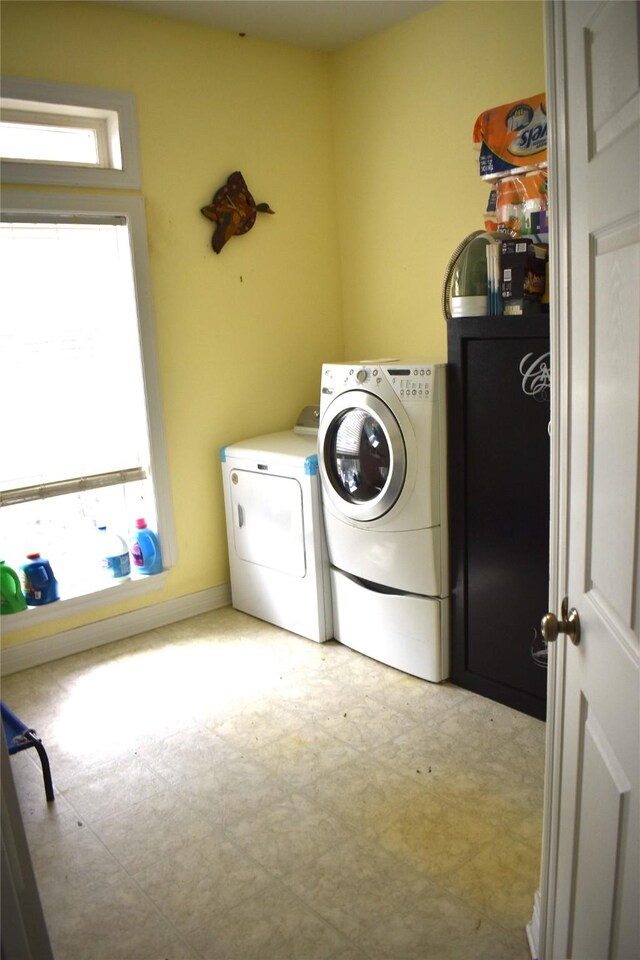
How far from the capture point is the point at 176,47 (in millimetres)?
3295

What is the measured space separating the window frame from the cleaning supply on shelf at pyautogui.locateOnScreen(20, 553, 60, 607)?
0.04m

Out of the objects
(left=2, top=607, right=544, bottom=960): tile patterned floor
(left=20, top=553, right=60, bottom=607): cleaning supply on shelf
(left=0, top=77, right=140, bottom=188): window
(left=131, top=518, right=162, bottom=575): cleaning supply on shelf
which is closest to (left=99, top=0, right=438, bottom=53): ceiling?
(left=0, top=77, right=140, bottom=188): window

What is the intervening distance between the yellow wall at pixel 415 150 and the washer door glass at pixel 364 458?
0.82 metres

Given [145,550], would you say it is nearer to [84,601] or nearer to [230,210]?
[84,601]

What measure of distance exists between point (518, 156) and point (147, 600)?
2.45m

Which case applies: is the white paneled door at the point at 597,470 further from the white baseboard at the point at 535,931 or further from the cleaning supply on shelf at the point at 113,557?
the cleaning supply on shelf at the point at 113,557

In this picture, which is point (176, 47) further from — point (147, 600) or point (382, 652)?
point (382, 652)

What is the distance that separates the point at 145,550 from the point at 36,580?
51 centimetres

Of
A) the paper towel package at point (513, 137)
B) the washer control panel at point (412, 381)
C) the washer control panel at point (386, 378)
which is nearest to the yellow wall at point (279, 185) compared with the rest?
the paper towel package at point (513, 137)

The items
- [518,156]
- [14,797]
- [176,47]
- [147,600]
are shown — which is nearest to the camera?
[14,797]

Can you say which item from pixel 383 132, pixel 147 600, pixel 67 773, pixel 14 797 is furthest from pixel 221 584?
pixel 14 797

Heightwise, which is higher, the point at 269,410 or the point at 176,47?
the point at 176,47

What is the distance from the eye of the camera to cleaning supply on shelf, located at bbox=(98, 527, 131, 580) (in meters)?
3.46

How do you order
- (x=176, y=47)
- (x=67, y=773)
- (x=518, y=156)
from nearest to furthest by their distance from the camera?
(x=67, y=773) < (x=518, y=156) < (x=176, y=47)
